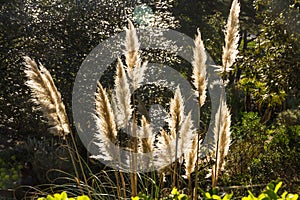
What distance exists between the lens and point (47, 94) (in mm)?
2289

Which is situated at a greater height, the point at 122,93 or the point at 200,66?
the point at 200,66

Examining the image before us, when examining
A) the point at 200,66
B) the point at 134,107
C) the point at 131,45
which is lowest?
the point at 134,107

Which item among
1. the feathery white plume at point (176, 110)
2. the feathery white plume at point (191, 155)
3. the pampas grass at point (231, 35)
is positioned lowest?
the feathery white plume at point (191, 155)

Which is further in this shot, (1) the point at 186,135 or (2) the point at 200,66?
(1) the point at 186,135

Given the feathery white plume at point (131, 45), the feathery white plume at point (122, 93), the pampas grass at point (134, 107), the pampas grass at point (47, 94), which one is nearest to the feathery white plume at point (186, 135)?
the pampas grass at point (134, 107)

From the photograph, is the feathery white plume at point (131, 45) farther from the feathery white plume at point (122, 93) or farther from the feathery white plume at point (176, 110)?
the feathery white plume at point (176, 110)

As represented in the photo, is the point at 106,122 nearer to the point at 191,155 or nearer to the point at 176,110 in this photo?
the point at 176,110

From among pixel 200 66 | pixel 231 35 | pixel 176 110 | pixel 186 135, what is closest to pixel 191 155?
pixel 186 135

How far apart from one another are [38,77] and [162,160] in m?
→ 0.75

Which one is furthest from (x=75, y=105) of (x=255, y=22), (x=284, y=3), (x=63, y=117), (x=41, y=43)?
(x=255, y=22)

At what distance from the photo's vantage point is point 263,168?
4.51 meters

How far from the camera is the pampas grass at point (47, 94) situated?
2.23 m

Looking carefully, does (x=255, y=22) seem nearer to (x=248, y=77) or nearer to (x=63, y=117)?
(x=248, y=77)

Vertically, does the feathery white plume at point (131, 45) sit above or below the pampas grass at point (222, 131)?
above
